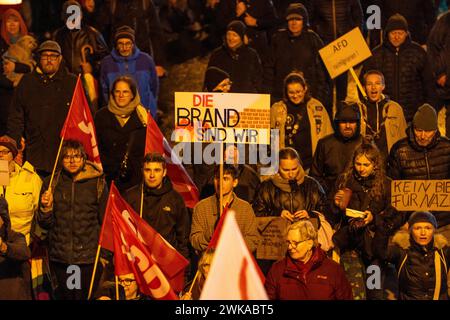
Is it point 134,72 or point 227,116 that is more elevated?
point 134,72

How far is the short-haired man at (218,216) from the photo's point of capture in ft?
59.4

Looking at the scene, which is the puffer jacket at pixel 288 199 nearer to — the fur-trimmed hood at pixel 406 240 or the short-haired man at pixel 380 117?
the fur-trimmed hood at pixel 406 240

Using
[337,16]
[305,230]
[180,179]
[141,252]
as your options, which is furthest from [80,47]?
[305,230]

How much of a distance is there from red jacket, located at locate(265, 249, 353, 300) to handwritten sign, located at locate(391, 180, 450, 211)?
171 cm

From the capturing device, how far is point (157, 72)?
22.3m

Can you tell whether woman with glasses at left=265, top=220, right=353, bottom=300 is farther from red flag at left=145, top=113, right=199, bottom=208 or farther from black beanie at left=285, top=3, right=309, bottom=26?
black beanie at left=285, top=3, right=309, bottom=26

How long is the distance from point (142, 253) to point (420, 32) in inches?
258

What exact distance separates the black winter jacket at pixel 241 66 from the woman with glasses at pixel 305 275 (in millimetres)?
4764

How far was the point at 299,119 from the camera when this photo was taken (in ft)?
65.7

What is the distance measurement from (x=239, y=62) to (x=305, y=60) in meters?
0.67

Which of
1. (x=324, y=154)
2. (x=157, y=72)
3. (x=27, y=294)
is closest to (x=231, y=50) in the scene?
(x=157, y=72)

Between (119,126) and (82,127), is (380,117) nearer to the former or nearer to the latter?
(119,126)

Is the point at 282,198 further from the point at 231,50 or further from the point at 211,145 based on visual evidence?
the point at 231,50

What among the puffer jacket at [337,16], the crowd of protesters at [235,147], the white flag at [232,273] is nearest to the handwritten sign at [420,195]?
the crowd of protesters at [235,147]
